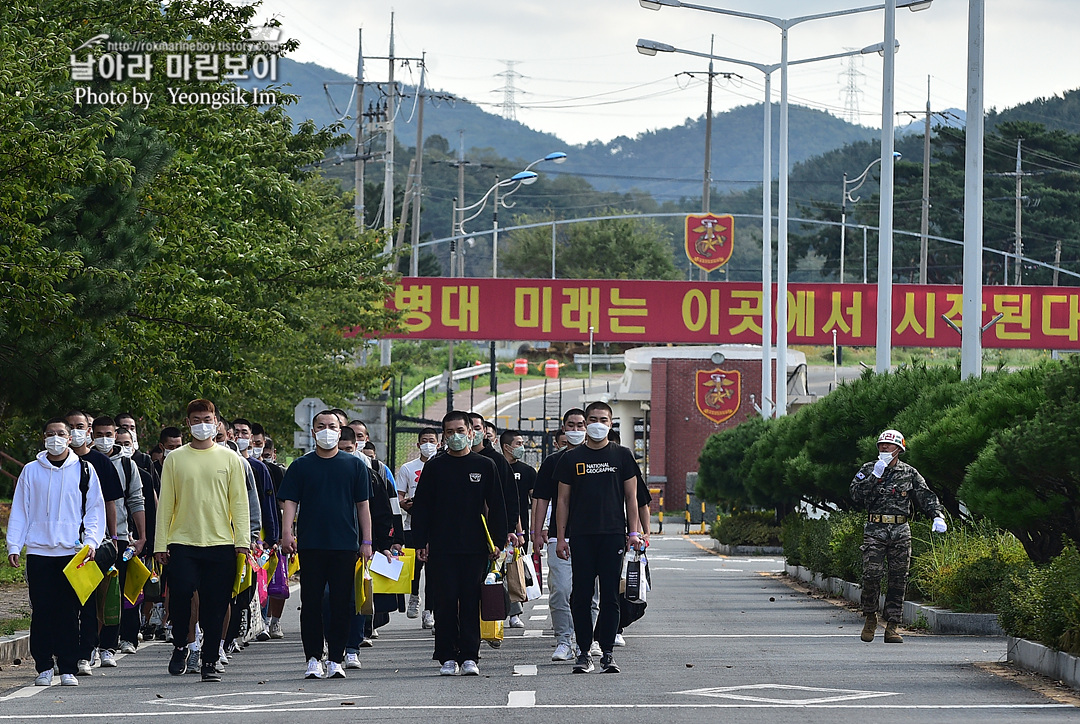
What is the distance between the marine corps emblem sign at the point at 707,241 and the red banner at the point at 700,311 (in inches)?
95.3

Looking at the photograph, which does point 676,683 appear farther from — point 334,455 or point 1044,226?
point 1044,226

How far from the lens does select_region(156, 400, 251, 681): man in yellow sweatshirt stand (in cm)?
1170

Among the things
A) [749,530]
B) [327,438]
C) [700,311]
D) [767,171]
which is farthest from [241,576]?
[700,311]

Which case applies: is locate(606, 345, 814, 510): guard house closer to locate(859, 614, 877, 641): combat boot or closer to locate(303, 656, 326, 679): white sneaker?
locate(859, 614, 877, 641): combat boot

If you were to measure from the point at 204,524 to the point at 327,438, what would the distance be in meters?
1.08

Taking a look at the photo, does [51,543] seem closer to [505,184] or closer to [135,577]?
[135,577]

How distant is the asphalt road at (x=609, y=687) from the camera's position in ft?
32.4

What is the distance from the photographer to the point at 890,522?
14.6 m

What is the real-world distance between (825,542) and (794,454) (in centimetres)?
347

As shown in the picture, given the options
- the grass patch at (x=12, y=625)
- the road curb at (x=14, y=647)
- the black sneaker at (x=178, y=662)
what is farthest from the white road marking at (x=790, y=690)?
the grass patch at (x=12, y=625)

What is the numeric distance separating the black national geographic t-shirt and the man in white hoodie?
3.58 meters

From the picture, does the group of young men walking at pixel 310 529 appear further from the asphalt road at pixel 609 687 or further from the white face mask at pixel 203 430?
the asphalt road at pixel 609 687

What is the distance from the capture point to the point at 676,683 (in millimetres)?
11406

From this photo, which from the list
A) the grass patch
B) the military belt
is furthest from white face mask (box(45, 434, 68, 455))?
the military belt
